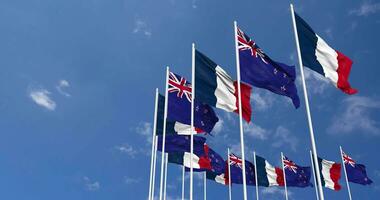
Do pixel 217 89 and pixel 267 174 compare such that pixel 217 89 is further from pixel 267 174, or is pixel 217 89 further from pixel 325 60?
pixel 267 174

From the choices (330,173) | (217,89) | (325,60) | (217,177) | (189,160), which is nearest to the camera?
(325,60)

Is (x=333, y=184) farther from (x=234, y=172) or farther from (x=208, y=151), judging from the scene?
(x=208, y=151)

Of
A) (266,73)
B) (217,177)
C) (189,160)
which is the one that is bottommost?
(189,160)

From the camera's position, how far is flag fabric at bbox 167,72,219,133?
758 inches

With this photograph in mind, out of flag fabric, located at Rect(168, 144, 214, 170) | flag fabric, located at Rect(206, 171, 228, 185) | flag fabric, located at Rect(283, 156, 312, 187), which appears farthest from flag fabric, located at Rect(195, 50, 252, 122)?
flag fabric, located at Rect(283, 156, 312, 187)

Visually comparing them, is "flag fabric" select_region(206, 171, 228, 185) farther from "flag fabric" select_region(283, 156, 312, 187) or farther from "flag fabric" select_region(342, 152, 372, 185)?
"flag fabric" select_region(342, 152, 372, 185)

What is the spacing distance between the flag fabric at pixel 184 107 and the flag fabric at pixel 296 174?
17.7 m

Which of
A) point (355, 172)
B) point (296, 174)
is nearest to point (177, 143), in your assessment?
point (296, 174)

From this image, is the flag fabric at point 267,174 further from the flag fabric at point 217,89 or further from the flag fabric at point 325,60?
the flag fabric at point 325,60

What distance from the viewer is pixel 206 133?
19203 mm

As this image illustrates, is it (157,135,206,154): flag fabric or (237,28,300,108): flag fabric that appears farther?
(157,135,206,154): flag fabric

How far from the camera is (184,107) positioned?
21359 millimetres

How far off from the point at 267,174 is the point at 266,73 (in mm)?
21503

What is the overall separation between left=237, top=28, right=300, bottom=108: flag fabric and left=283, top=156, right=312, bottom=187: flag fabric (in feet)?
69.0
